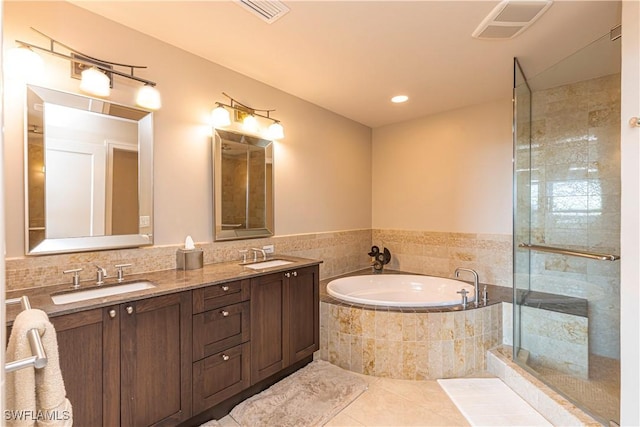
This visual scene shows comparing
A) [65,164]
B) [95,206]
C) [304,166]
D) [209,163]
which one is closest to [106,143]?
[65,164]

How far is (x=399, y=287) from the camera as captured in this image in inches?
143

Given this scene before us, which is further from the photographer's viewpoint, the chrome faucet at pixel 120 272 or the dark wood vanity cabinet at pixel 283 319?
the dark wood vanity cabinet at pixel 283 319

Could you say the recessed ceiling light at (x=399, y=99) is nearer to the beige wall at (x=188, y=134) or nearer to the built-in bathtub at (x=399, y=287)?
the beige wall at (x=188, y=134)

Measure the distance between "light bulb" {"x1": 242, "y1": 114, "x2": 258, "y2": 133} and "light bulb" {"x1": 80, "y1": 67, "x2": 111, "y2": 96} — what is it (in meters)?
1.02

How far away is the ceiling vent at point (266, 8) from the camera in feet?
5.62

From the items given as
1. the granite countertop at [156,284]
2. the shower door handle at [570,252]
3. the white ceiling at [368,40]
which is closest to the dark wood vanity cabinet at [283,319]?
the granite countertop at [156,284]

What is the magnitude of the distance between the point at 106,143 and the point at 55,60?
1.59ft

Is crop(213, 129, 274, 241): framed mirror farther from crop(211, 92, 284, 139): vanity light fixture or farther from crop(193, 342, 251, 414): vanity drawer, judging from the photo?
crop(193, 342, 251, 414): vanity drawer

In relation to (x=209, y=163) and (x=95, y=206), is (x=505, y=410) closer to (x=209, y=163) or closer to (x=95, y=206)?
(x=209, y=163)

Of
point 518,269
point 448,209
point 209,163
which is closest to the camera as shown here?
point 209,163

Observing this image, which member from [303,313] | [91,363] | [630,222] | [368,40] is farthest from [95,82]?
[630,222]

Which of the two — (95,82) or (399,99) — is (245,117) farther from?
(399,99)

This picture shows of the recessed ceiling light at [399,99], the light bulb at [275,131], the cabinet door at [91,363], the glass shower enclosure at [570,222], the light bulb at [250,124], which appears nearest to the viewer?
the cabinet door at [91,363]

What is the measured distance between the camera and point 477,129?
3.42 metres
